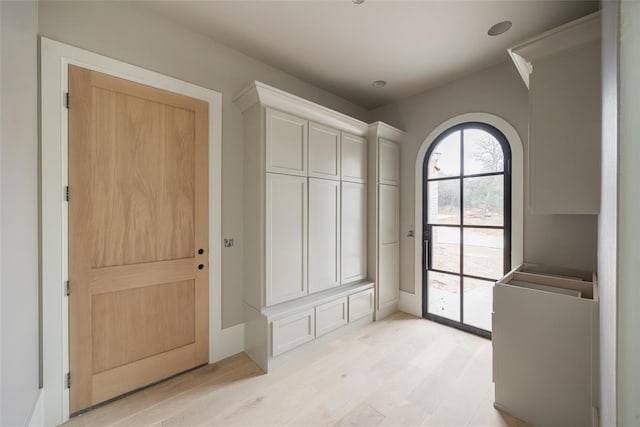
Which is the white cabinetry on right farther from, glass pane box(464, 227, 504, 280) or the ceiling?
glass pane box(464, 227, 504, 280)

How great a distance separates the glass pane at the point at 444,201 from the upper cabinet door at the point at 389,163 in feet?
1.43

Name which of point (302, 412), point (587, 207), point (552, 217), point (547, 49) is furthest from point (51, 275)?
point (552, 217)

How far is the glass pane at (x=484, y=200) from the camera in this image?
2574 millimetres

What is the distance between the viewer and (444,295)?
2990 millimetres

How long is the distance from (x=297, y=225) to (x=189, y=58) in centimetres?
168

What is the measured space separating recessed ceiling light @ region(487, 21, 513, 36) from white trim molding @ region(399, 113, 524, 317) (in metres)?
0.74

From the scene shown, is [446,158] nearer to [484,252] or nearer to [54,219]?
[484,252]

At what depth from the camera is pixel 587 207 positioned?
Answer: 5.09 ft

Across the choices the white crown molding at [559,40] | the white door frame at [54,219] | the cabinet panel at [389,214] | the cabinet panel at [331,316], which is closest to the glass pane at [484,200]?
the cabinet panel at [389,214]

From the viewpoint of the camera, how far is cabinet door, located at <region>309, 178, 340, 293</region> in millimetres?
2541

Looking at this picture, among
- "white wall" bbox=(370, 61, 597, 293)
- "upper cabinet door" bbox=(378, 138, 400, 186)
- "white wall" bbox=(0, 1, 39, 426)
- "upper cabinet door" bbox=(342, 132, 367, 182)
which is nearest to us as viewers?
"white wall" bbox=(0, 1, 39, 426)

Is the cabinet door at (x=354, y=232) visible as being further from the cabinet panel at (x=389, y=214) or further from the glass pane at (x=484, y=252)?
the glass pane at (x=484, y=252)

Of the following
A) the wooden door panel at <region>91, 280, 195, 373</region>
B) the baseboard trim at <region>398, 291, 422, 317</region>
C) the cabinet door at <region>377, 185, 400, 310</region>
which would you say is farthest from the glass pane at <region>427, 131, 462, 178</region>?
the wooden door panel at <region>91, 280, 195, 373</region>

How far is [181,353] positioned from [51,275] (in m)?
1.04
